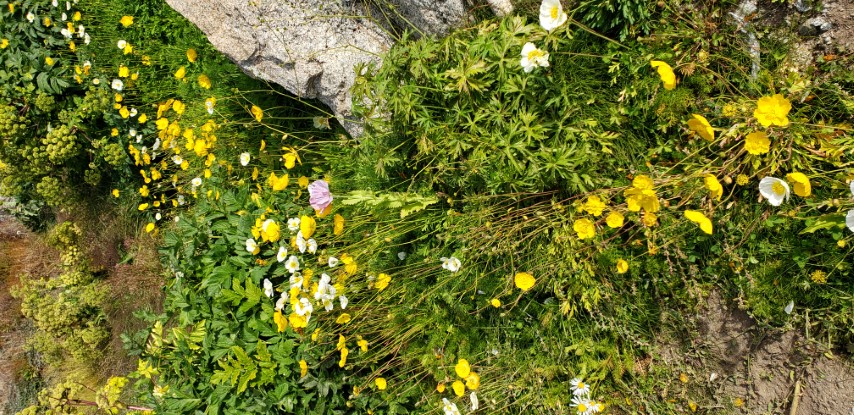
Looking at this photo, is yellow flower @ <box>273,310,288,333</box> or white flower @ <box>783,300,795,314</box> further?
yellow flower @ <box>273,310,288,333</box>

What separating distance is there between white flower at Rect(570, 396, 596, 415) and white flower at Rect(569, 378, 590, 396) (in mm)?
33

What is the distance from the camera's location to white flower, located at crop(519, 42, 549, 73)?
2.20 metres

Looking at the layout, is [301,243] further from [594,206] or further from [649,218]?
[649,218]

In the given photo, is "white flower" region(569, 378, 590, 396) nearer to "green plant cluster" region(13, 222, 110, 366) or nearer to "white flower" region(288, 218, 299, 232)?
"white flower" region(288, 218, 299, 232)

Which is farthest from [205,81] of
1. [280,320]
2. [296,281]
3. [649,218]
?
[649,218]

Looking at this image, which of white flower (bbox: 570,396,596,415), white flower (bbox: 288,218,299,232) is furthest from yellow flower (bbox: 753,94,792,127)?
white flower (bbox: 288,218,299,232)

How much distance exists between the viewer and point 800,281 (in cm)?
221

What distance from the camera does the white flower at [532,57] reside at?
2.20m

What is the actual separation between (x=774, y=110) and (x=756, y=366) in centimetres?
129

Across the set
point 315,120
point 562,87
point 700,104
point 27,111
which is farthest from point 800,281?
point 27,111

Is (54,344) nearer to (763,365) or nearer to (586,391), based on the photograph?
(586,391)

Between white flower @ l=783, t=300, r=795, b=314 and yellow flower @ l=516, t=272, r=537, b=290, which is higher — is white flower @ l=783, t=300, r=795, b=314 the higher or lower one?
the higher one

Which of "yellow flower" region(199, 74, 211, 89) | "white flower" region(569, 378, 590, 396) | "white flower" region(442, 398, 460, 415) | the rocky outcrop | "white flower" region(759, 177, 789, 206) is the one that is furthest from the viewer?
"yellow flower" region(199, 74, 211, 89)

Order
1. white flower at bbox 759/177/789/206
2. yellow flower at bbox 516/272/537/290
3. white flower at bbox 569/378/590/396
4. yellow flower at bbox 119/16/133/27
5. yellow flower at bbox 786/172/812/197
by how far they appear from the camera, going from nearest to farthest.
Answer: yellow flower at bbox 786/172/812/197, white flower at bbox 759/177/789/206, yellow flower at bbox 516/272/537/290, white flower at bbox 569/378/590/396, yellow flower at bbox 119/16/133/27
